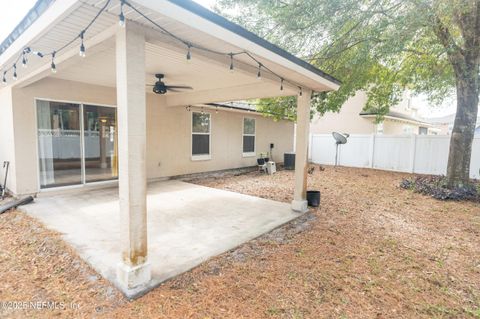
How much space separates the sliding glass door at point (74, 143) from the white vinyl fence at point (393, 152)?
10.5m

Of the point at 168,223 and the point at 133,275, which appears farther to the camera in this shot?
the point at 168,223

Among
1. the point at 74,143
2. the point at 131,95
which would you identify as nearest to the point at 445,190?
the point at 131,95

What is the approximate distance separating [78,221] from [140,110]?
120 inches

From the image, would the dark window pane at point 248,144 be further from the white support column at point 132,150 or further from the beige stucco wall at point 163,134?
the white support column at point 132,150

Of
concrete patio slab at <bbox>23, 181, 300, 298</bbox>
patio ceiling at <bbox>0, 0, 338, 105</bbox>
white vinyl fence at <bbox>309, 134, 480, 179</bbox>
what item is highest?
patio ceiling at <bbox>0, 0, 338, 105</bbox>

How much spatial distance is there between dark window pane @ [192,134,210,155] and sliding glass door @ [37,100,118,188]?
9.34 ft

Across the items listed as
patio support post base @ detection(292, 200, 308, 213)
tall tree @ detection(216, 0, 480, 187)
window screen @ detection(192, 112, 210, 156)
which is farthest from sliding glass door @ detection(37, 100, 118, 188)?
patio support post base @ detection(292, 200, 308, 213)

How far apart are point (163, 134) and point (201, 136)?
1655 mm

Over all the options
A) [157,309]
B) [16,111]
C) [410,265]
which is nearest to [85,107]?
[16,111]

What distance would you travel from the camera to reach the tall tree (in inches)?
209

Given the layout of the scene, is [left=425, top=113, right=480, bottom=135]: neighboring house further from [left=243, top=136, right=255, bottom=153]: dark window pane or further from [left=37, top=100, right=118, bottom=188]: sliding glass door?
[left=37, top=100, right=118, bottom=188]: sliding glass door

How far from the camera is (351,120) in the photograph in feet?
49.5

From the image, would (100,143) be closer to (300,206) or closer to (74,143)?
(74,143)

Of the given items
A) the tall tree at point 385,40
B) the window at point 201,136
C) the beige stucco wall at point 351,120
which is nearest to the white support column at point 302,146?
the tall tree at point 385,40
